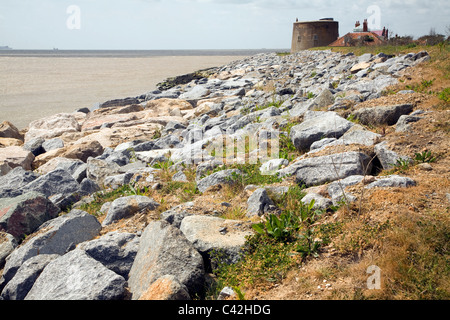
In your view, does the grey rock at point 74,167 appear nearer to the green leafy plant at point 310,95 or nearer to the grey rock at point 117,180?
the grey rock at point 117,180

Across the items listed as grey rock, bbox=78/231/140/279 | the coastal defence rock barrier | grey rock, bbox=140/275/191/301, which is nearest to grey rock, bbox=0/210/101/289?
the coastal defence rock barrier

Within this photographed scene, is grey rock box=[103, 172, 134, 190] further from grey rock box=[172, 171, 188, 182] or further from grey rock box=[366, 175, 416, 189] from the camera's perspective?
grey rock box=[366, 175, 416, 189]

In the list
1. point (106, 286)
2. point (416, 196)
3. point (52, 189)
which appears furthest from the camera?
point (52, 189)

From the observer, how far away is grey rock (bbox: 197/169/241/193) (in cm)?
534

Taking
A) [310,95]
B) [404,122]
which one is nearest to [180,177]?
[404,122]

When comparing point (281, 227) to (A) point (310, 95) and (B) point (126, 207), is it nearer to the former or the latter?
(B) point (126, 207)

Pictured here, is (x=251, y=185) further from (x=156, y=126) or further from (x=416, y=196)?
(x=156, y=126)

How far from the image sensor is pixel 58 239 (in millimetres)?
4262

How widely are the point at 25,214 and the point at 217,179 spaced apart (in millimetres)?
2775

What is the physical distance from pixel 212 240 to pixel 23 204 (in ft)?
10.0

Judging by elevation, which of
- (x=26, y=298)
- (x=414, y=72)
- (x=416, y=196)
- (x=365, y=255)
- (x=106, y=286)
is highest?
(x=414, y=72)

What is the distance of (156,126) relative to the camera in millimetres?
10930
